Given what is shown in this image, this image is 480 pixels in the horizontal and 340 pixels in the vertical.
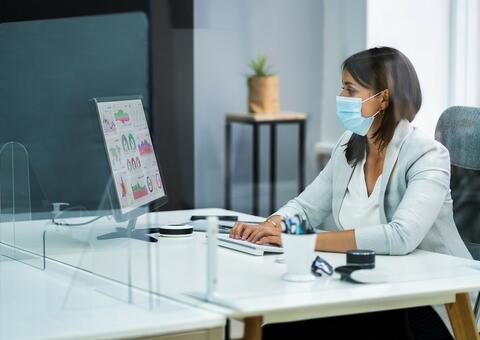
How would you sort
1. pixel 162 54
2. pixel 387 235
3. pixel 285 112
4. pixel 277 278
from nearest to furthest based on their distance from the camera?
pixel 277 278
pixel 387 235
pixel 162 54
pixel 285 112

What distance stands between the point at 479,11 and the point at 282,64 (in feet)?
1.73

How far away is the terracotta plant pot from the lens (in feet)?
8.60

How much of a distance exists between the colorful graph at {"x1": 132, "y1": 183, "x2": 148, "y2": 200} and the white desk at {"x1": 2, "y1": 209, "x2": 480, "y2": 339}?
7 cm

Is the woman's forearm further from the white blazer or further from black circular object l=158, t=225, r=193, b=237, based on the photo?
black circular object l=158, t=225, r=193, b=237

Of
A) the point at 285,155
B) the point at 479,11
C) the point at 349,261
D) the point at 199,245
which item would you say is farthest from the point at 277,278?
the point at 479,11

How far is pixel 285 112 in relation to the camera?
8.64 ft

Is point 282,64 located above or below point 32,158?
above

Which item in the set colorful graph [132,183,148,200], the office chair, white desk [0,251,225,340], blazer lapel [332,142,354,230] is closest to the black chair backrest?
the office chair

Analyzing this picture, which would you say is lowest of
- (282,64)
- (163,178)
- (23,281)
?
(23,281)

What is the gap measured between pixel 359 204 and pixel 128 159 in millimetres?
595

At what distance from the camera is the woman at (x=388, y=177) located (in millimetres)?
2293

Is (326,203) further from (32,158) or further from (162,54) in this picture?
(32,158)

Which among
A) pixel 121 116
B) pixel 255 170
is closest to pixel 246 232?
pixel 255 170

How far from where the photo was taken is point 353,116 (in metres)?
2.35
